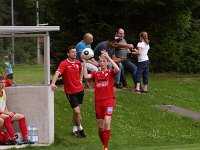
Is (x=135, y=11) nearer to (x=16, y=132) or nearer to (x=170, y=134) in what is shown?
(x=170, y=134)

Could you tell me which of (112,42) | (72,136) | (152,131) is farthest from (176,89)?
(72,136)

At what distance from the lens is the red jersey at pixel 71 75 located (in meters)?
12.7

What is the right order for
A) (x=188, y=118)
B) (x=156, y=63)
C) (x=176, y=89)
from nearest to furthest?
1. (x=188, y=118)
2. (x=176, y=89)
3. (x=156, y=63)

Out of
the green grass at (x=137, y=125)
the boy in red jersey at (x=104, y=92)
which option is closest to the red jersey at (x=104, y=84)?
the boy in red jersey at (x=104, y=92)

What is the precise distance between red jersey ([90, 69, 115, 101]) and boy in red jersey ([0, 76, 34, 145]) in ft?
6.09

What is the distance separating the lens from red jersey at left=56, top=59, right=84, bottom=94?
12.7m

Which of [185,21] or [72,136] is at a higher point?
[185,21]

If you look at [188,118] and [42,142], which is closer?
[42,142]

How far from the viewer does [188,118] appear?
50.5 feet

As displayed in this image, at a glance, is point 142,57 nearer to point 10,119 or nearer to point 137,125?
point 137,125

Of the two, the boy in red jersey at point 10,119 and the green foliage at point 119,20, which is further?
the green foliage at point 119,20

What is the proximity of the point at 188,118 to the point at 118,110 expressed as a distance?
6.43 feet

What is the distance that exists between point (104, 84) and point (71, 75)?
58.3 inches

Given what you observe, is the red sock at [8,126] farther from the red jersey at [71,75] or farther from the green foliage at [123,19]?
the green foliage at [123,19]
